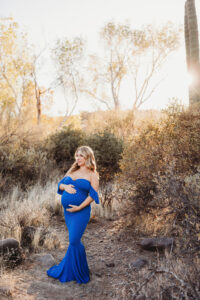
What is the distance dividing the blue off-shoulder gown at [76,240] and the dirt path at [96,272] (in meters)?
0.11

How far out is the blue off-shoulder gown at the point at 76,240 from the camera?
3.94 metres

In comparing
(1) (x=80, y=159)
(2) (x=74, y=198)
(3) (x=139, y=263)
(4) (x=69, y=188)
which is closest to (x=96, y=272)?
(3) (x=139, y=263)

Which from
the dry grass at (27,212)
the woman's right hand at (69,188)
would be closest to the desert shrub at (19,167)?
the dry grass at (27,212)

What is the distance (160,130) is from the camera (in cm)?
602

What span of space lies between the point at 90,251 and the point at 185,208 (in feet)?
7.66

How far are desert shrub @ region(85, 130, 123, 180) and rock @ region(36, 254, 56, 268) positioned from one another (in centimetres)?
499

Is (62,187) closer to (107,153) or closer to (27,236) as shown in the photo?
(27,236)

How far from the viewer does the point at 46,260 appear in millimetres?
4414

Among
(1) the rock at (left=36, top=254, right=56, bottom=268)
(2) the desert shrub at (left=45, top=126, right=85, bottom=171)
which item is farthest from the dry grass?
(2) the desert shrub at (left=45, top=126, right=85, bottom=171)

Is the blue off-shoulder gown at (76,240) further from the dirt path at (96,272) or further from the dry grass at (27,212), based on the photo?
the dry grass at (27,212)

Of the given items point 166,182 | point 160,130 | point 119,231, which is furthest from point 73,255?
point 160,130

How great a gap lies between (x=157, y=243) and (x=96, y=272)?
3.78 feet

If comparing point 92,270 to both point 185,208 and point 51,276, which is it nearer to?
point 51,276

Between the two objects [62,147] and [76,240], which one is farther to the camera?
[62,147]
